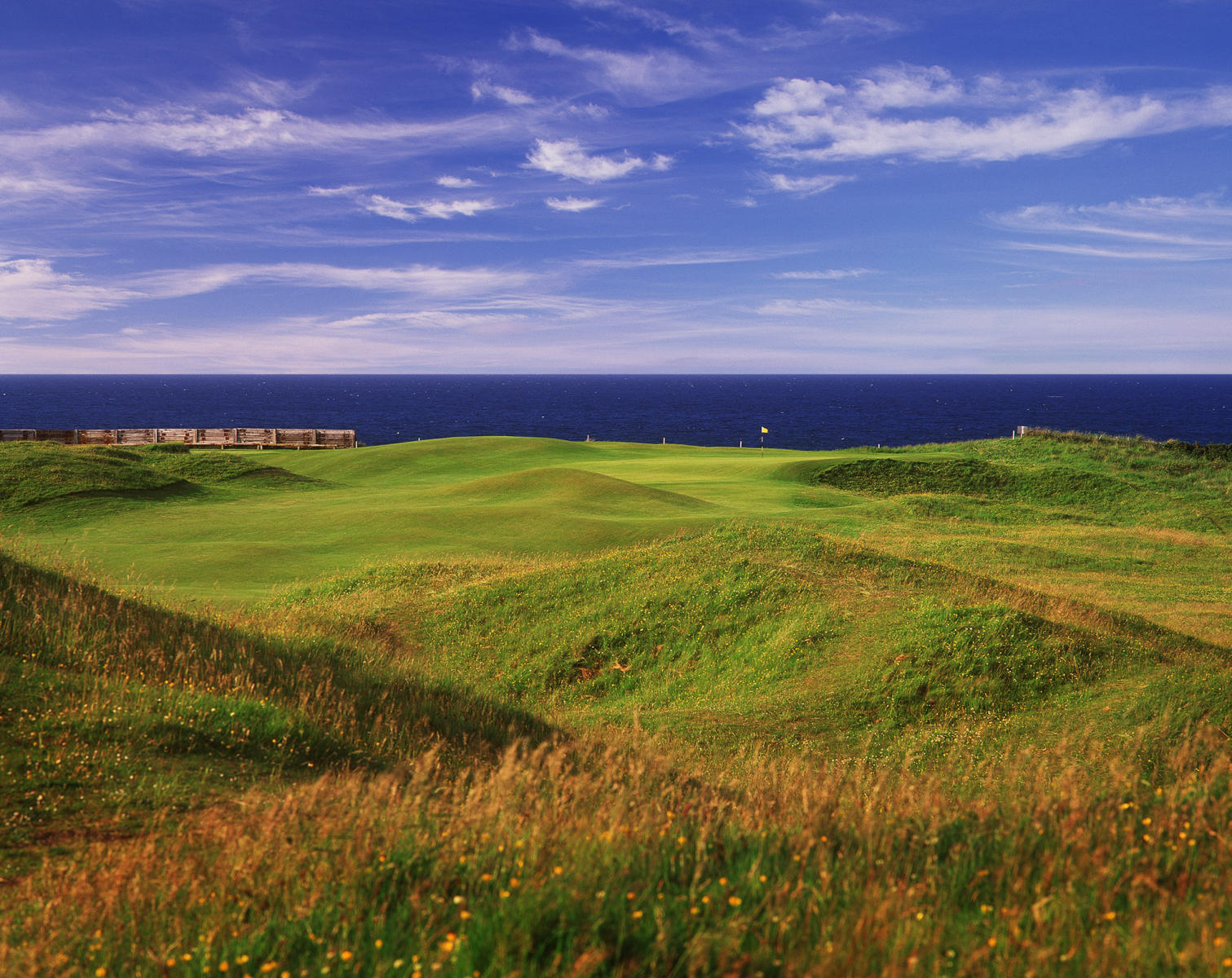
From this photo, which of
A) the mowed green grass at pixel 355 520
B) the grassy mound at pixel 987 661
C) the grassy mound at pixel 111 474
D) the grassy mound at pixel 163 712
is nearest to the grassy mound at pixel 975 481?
the mowed green grass at pixel 355 520

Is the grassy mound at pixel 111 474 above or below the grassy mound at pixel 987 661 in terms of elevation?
above

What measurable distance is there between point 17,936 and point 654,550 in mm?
18006

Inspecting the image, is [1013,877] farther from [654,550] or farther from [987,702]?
[654,550]

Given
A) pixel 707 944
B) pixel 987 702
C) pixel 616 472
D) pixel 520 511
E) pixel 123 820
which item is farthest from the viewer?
pixel 616 472

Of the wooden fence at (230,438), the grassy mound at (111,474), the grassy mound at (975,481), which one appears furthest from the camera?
the wooden fence at (230,438)

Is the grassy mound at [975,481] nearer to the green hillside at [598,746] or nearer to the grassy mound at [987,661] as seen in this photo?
the green hillside at [598,746]

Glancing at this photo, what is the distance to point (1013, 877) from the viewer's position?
5078 millimetres

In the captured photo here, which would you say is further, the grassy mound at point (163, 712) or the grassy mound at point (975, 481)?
the grassy mound at point (975, 481)

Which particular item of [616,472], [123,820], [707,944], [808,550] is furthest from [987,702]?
[616,472]

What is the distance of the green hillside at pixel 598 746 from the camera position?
14.9ft

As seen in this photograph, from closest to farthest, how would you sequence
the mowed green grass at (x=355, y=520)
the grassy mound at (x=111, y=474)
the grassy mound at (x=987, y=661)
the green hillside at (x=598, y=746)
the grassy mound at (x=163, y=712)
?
the green hillside at (x=598, y=746), the grassy mound at (x=163, y=712), the grassy mound at (x=987, y=661), the mowed green grass at (x=355, y=520), the grassy mound at (x=111, y=474)

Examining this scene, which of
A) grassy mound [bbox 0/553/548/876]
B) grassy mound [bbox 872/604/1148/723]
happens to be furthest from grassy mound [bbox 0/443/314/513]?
grassy mound [bbox 872/604/1148/723]

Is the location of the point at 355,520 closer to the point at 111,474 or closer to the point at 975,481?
the point at 111,474

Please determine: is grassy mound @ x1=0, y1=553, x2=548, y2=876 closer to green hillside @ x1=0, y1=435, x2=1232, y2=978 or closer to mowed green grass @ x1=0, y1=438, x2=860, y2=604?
green hillside @ x1=0, y1=435, x2=1232, y2=978
